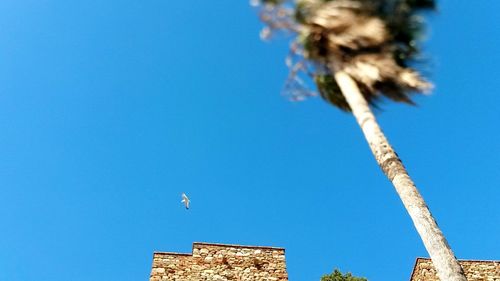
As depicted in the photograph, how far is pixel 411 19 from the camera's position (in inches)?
379

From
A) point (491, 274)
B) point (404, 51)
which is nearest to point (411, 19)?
point (404, 51)

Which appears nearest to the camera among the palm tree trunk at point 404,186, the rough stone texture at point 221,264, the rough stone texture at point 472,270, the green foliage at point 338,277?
→ the palm tree trunk at point 404,186

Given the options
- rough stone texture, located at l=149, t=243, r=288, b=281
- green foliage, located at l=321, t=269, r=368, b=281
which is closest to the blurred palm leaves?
rough stone texture, located at l=149, t=243, r=288, b=281

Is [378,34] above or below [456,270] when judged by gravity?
above

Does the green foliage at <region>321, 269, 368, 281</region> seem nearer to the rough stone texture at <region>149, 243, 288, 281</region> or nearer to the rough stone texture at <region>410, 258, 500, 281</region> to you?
the rough stone texture at <region>410, 258, 500, 281</region>

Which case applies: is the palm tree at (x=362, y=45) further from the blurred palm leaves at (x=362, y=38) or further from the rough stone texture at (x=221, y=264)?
the rough stone texture at (x=221, y=264)

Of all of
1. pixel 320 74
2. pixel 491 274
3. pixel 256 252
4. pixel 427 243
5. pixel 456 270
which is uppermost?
pixel 320 74

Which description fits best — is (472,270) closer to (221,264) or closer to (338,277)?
(221,264)

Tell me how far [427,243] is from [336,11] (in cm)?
486

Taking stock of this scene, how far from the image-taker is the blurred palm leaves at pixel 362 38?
29.8ft

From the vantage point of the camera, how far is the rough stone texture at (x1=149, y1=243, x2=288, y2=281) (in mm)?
13070

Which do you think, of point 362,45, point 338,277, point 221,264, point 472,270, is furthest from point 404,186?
point 338,277

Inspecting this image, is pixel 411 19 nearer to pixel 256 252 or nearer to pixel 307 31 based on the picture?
pixel 307 31

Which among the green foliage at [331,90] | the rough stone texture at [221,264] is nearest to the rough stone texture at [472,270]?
the rough stone texture at [221,264]
